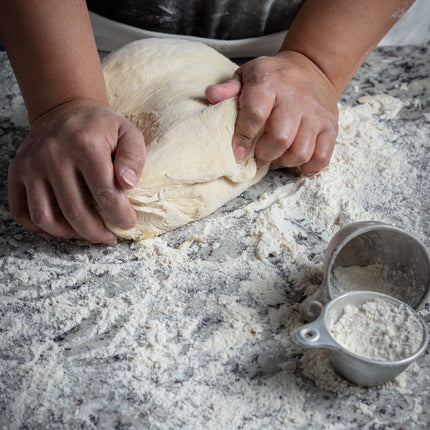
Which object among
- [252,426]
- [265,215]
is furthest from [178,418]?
[265,215]

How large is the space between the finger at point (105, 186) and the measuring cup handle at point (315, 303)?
368 mm

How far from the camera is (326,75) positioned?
1282 millimetres

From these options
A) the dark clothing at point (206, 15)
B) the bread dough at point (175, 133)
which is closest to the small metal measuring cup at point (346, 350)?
the bread dough at point (175, 133)

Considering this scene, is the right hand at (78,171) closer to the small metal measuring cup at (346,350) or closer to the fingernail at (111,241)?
the fingernail at (111,241)

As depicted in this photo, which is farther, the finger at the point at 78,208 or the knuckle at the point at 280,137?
the knuckle at the point at 280,137

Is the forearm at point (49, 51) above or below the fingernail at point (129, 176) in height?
above

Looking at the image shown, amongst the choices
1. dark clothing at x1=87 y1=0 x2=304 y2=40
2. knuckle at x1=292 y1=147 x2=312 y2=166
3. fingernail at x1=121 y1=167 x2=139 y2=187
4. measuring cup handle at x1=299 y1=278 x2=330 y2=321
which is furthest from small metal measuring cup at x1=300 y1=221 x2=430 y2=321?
dark clothing at x1=87 y1=0 x2=304 y2=40

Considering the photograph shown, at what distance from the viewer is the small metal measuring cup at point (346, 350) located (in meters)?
0.76

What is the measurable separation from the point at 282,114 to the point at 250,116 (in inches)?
2.9

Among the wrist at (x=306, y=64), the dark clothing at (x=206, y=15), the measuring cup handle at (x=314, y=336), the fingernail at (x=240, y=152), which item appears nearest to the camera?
the measuring cup handle at (x=314, y=336)

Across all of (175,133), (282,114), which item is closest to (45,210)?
(175,133)

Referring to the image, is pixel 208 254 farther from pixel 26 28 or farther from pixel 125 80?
pixel 26 28

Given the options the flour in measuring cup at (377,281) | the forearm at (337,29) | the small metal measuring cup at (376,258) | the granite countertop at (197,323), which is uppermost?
the forearm at (337,29)

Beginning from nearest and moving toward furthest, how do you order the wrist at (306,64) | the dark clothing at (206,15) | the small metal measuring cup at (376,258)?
the small metal measuring cup at (376,258)
the wrist at (306,64)
the dark clothing at (206,15)
